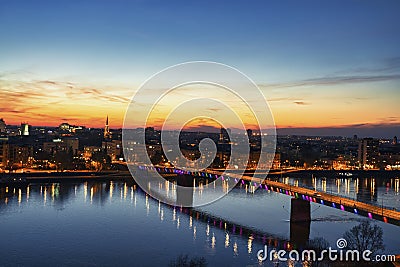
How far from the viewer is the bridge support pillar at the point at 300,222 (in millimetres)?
7675

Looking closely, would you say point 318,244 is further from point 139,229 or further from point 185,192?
point 185,192

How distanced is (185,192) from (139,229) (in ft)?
13.2

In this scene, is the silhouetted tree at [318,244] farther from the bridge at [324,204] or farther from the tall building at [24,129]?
the tall building at [24,129]

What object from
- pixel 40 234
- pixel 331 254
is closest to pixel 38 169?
pixel 40 234

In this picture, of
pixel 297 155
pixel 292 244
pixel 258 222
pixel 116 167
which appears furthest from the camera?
pixel 297 155

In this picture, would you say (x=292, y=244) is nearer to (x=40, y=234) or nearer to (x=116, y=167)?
(x=40, y=234)

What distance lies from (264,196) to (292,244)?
17.0ft

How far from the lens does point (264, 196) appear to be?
40.7 feet

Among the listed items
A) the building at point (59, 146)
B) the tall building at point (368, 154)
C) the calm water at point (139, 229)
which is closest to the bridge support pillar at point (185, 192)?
the calm water at point (139, 229)

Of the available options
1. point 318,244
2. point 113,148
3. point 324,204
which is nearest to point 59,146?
point 113,148

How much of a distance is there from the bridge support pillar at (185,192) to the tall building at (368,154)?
51.0 ft

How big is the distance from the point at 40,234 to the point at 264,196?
21.5ft

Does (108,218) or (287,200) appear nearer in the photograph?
(108,218)

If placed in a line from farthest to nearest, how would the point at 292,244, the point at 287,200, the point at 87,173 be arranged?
the point at 87,173
the point at 287,200
the point at 292,244
